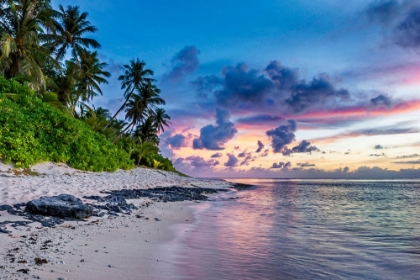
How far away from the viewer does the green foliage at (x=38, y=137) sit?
14109mm

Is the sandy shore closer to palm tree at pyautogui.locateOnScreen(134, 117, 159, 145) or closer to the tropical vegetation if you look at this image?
the tropical vegetation

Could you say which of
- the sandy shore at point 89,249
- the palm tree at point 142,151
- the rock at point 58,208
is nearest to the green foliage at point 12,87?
the sandy shore at point 89,249

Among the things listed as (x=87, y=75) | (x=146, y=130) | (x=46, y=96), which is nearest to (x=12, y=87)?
(x=46, y=96)

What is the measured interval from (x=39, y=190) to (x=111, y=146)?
55.7 ft

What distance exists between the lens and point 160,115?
51.1m

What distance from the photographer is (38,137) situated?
17000 millimetres

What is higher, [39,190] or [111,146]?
[111,146]

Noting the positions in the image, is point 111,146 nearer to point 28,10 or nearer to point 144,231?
point 28,10

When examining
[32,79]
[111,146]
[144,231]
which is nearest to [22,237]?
[144,231]

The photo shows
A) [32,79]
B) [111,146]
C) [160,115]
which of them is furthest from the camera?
[160,115]

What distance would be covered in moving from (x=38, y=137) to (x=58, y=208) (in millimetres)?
12273

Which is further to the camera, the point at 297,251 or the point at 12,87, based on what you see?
the point at 12,87

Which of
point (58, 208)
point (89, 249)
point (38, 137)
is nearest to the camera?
point (89, 249)

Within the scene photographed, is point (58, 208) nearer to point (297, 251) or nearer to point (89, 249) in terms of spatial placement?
point (89, 249)
